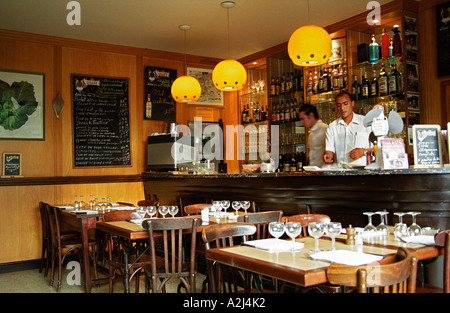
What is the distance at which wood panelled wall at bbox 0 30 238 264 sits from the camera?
6.00 m

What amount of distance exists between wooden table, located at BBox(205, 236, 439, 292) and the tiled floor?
227 cm

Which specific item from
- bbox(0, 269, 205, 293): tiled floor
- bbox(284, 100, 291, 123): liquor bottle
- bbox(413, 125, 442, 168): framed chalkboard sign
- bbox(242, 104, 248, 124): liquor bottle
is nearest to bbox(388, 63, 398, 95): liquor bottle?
bbox(284, 100, 291, 123): liquor bottle

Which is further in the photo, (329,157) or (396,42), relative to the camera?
(396,42)

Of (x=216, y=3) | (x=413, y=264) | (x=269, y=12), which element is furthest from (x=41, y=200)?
(x=413, y=264)

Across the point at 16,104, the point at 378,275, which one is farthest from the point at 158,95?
the point at 378,275

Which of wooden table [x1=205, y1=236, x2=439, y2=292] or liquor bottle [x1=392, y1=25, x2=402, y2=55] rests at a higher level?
liquor bottle [x1=392, y1=25, x2=402, y2=55]

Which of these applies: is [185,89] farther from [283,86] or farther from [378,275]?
[378,275]

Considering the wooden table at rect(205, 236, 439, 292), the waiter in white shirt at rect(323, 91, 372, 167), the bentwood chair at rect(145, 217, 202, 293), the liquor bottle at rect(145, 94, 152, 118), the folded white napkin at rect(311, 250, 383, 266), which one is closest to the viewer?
the wooden table at rect(205, 236, 439, 292)

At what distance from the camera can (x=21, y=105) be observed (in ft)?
20.0

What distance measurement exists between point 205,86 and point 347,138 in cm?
356

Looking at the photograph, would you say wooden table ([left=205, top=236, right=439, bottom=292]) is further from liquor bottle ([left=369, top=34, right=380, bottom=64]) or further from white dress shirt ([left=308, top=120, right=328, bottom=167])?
liquor bottle ([left=369, top=34, right=380, bottom=64])

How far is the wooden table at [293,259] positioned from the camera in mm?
1771
